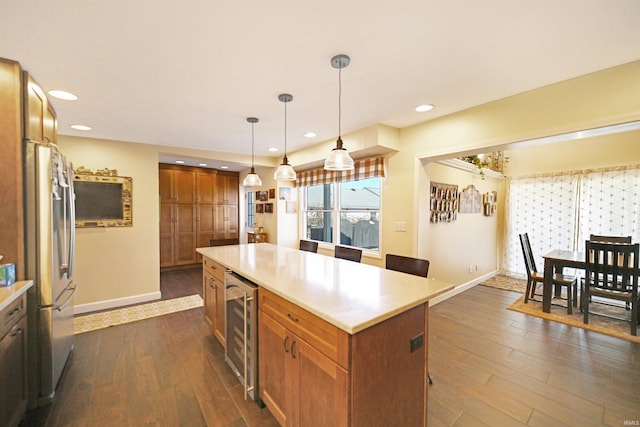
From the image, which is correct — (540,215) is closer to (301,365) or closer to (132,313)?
(301,365)

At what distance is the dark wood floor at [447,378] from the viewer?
5.71 ft

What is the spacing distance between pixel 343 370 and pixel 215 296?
1.87 meters

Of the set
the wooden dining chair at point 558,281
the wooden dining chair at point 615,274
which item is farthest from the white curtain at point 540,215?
the wooden dining chair at point 615,274

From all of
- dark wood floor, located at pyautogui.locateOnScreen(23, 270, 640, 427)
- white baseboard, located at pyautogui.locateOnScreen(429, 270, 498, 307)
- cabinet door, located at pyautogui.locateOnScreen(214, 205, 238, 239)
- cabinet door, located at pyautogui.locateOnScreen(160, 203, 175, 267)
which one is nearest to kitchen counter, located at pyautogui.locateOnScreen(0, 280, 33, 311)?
dark wood floor, located at pyautogui.locateOnScreen(23, 270, 640, 427)

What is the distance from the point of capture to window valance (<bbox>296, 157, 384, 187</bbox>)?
364 cm

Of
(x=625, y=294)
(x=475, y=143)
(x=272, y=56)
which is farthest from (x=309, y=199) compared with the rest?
(x=625, y=294)

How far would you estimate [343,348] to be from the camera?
1137 mm

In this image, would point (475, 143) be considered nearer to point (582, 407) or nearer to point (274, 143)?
point (582, 407)

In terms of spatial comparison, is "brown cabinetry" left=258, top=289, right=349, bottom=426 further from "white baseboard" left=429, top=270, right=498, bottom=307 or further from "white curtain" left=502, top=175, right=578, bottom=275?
"white curtain" left=502, top=175, right=578, bottom=275

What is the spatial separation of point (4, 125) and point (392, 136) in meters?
3.49

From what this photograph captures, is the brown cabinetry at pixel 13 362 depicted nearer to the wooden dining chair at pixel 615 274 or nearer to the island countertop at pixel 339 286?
the island countertop at pixel 339 286

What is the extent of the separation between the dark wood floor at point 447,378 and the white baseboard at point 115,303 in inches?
34.2

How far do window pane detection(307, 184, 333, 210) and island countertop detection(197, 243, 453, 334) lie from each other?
2255 millimetres

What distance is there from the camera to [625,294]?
304cm
